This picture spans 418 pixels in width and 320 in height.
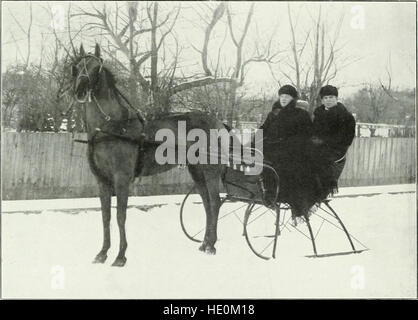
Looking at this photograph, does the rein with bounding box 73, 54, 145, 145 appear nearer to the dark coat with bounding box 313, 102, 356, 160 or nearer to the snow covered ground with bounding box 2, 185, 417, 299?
the snow covered ground with bounding box 2, 185, 417, 299

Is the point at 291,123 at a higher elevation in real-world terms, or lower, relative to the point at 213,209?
higher

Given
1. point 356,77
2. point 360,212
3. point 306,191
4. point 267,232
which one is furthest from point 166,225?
point 356,77

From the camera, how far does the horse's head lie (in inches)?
196

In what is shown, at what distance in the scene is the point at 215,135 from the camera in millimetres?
5699

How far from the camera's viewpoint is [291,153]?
→ 540cm

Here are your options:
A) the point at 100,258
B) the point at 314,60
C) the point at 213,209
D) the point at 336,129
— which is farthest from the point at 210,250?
the point at 314,60

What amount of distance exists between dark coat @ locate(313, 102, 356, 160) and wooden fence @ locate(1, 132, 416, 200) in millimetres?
1078

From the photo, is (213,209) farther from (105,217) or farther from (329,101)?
(329,101)

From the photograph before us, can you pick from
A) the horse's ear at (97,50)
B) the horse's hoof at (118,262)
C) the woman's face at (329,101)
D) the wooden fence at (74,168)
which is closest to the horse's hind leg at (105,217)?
the horse's hoof at (118,262)

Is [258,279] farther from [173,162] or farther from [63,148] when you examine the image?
[63,148]

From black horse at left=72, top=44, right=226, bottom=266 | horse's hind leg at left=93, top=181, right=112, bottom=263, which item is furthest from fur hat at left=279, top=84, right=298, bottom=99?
horse's hind leg at left=93, top=181, right=112, bottom=263

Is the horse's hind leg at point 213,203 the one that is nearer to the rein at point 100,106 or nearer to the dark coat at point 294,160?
the dark coat at point 294,160

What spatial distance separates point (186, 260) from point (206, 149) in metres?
1.26

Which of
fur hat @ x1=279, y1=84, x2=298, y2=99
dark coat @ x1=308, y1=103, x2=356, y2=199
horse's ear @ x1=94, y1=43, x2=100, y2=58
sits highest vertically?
horse's ear @ x1=94, y1=43, x2=100, y2=58
